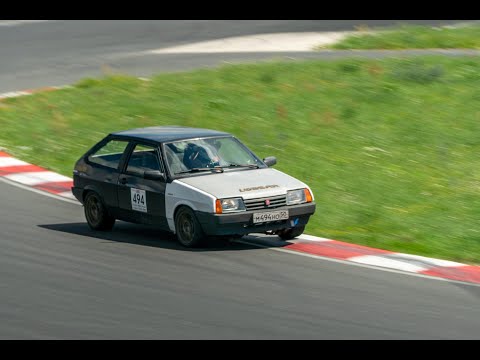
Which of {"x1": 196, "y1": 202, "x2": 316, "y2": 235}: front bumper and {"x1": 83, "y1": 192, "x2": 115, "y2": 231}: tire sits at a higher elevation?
{"x1": 196, "y1": 202, "x2": 316, "y2": 235}: front bumper

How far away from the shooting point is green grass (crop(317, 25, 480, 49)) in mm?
31422

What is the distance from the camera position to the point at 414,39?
3200 centimetres

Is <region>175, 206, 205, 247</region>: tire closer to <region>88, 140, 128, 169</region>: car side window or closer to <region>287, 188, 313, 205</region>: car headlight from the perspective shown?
<region>287, 188, 313, 205</region>: car headlight

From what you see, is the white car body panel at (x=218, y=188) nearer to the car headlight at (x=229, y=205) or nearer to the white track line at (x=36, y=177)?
the car headlight at (x=229, y=205)

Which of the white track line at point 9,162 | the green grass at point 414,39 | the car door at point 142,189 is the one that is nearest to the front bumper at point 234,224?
the car door at point 142,189

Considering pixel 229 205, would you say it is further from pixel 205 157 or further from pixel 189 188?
pixel 205 157

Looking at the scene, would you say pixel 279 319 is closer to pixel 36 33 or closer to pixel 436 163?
pixel 436 163

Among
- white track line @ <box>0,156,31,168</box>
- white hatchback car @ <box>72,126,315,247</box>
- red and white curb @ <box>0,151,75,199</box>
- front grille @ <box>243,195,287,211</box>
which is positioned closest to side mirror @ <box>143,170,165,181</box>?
white hatchback car @ <box>72,126,315,247</box>

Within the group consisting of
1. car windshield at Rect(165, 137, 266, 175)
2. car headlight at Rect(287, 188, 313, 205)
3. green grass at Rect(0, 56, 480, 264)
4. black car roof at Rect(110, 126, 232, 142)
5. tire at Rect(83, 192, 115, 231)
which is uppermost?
black car roof at Rect(110, 126, 232, 142)

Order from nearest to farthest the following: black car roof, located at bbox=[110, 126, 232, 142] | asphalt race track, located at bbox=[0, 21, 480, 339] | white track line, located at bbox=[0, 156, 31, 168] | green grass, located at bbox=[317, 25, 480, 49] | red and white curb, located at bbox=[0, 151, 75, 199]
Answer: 1. asphalt race track, located at bbox=[0, 21, 480, 339]
2. black car roof, located at bbox=[110, 126, 232, 142]
3. red and white curb, located at bbox=[0, 151, 75, 199]
4. white track line, located at bbox=[0, 156, 31, 168]
5. green grass, located at bbox=[317, 25, 480, 49]

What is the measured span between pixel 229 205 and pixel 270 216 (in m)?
0.54

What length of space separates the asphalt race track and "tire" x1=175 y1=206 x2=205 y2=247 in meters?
0.16

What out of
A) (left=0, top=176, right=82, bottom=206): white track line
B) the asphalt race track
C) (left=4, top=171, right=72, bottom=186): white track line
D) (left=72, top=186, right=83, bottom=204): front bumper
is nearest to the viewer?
the asphalt race track

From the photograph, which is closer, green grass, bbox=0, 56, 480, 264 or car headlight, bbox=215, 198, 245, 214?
car headlight, bbox=215, 198, 245, 214
